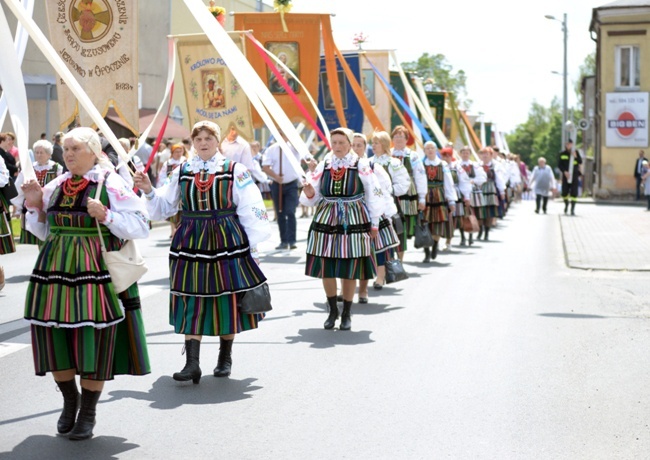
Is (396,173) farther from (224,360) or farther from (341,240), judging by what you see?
(224,360)

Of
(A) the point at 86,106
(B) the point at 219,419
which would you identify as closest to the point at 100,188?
(A) the point at 86,106

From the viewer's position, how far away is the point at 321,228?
9.84 m

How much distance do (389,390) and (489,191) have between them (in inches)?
574

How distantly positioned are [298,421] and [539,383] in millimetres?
1903

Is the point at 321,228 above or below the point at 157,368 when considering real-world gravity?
above

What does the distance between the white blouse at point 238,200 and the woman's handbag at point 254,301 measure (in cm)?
29

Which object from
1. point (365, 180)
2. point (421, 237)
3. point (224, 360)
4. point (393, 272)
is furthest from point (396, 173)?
point (224, 360)

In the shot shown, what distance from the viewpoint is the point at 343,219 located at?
9.72 m

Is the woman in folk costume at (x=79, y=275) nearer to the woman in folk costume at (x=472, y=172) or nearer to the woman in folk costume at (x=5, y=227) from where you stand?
the woman in folk costume at (x=5, y=227)

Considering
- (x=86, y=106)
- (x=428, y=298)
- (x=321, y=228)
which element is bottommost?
(x=428, y=298)

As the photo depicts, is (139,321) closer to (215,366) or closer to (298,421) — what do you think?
(298,421)

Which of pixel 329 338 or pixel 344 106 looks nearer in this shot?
pixel 329 338

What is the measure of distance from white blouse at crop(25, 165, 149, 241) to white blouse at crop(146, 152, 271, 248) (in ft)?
4.27

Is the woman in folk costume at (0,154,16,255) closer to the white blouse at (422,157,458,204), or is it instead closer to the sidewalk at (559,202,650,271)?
the white blouse at (422,157,458,204)
